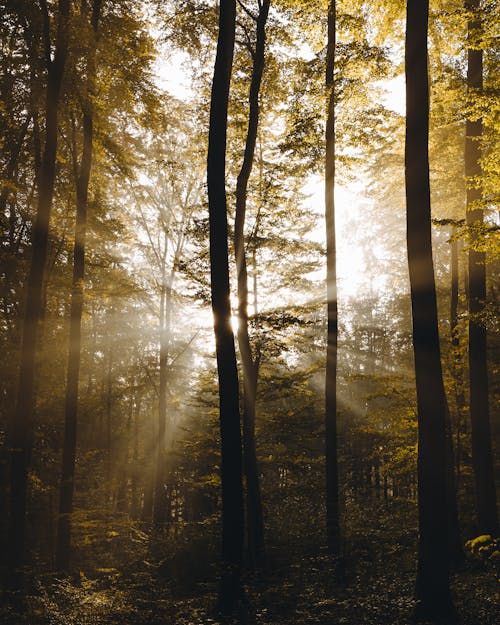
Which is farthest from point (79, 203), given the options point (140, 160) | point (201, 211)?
point (140, 160)

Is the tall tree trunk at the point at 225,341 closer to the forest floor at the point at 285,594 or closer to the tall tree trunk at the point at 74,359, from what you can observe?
the forest floor at the point at 285,594

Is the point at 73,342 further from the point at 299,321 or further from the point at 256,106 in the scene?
the point at 256,106

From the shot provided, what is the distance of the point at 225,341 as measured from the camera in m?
7.10

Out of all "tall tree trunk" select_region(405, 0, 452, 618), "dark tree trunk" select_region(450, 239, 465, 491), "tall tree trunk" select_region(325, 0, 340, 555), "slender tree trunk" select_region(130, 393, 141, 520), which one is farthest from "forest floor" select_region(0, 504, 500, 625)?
"slender tree trunk" select_region(130, 393, 141, 520)

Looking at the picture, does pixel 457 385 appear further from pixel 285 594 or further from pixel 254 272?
pixel 285 594

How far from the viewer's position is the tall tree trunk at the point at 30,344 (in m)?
8.92

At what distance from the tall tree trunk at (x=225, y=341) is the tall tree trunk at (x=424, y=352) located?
2.55 meters

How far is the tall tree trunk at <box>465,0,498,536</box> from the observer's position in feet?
31.3

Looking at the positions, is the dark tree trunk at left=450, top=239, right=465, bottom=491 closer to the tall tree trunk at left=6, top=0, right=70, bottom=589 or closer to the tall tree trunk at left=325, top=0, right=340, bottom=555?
the tall tree trunk at left=325, top=0, right=340, bottom=555

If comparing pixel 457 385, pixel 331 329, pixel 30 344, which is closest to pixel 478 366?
pixel 457 385

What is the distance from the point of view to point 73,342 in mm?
12219

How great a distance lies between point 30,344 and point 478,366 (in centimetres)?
967

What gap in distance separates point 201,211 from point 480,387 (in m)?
9.16

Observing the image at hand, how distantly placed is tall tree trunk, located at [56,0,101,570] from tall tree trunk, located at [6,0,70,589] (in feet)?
3.86
